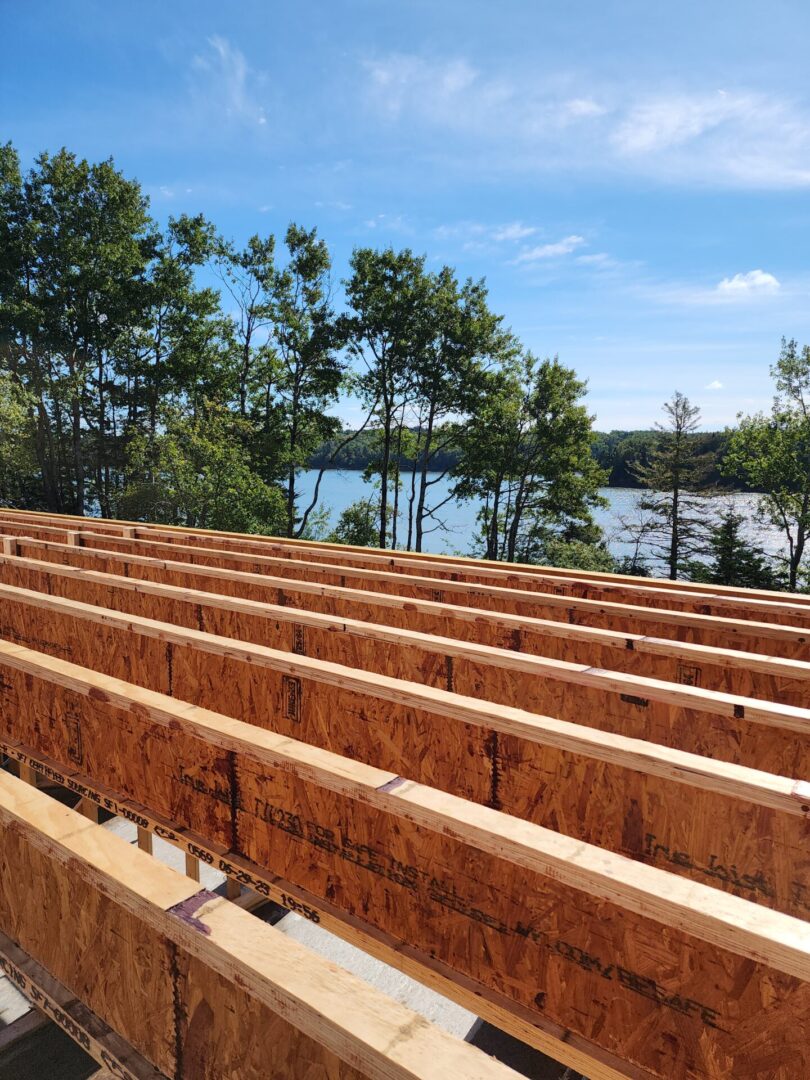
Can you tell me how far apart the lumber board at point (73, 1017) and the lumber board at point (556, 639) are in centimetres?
232

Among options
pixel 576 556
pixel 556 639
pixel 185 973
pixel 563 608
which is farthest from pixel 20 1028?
pixel 576 556

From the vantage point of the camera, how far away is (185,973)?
64.8 inches

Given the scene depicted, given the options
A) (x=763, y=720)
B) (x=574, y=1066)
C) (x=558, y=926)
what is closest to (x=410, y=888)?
(x=558, y=926)

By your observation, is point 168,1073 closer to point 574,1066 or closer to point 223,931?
point 223,931

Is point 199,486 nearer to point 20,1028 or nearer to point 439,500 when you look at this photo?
point 439,500

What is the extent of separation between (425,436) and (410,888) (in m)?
31.4

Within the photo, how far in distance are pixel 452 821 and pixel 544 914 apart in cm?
54

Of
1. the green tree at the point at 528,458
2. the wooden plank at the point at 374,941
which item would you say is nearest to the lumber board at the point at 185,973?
the wooden plank at the point at 374,941

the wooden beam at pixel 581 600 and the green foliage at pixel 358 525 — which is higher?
the wooden beam at pixel 581 600

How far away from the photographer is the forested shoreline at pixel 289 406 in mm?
25141

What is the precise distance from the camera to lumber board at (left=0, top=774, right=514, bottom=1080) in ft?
4.34

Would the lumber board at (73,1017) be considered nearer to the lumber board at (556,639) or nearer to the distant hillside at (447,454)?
the lumber board at (556,639)

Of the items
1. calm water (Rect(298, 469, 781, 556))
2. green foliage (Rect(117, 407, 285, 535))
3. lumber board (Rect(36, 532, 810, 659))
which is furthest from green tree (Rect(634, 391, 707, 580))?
lumber board (Rect(36, 532, 810, 659))

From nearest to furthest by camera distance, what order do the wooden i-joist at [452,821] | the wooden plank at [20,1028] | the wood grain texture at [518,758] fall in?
1. the wooden i-joist at [452,821]
2. the wood grain texture at [518,758]
3. the wooden plank at [20,1028]
